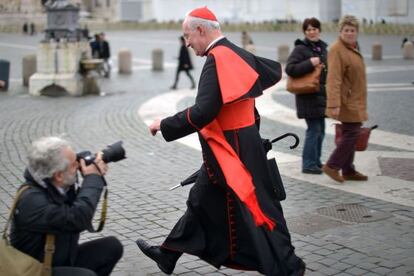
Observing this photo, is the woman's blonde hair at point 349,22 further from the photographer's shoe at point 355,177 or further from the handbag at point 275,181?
the handbag at point 275,181

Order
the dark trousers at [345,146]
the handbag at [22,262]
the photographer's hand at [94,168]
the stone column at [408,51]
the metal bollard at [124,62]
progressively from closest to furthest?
the handbag at [22,262]
the photographer's hand at [94,168]
the dark trousers at [345,146]
the metal bollard at [124,62]
the stone column at [408,51]

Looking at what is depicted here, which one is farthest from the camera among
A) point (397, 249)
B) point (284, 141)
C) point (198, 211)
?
point (284, 141)

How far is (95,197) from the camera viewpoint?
3559 millimetres

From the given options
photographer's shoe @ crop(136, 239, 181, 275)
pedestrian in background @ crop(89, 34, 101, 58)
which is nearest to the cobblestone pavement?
photographer's shoe @ crop(136, 239, 181, 275)

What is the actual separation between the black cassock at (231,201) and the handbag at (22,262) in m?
1.10

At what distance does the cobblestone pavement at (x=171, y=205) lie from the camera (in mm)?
4973

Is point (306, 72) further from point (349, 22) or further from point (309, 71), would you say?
point (349, 22)

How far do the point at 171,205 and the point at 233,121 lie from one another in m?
2.54

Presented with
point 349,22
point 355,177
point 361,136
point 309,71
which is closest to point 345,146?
point 361,136

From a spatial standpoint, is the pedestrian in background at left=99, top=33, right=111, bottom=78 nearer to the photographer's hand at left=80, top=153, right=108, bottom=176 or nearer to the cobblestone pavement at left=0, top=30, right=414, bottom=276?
the cobblestone pavement at left=0, top=30, right=414, bottom=276

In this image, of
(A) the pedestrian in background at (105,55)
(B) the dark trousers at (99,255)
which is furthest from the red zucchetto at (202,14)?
(A) the pedestrian in background at (105,55)

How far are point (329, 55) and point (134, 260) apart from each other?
313 centimetres

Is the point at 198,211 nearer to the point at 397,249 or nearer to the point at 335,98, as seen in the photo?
the point at 397,249

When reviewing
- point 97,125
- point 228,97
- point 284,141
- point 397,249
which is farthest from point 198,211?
point 97,125
